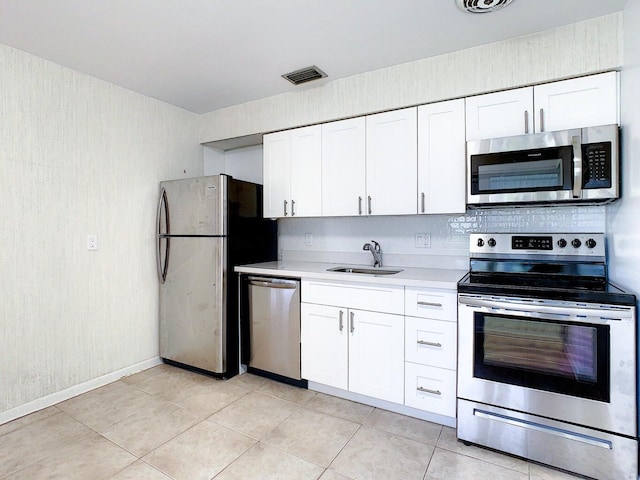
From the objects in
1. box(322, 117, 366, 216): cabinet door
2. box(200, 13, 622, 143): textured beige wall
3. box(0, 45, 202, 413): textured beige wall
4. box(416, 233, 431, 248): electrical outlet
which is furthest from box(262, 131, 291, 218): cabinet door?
box(416, 233, 431, 248): electrical outlet

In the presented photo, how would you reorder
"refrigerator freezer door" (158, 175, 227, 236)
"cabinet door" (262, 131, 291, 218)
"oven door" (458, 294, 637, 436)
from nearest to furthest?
"oven door" (458, 294, 637, 436) → "refrigerator freezer door" (158, 175, 227, 236) → "cabinet door" (262, 131, 291, 218)

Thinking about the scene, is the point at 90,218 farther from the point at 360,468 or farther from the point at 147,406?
the point at 360,468

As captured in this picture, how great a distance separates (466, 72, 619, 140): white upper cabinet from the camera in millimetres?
1957

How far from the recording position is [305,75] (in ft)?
8.64

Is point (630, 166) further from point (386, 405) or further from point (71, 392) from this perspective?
point (71, 392)

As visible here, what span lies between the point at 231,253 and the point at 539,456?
2402 millimetres

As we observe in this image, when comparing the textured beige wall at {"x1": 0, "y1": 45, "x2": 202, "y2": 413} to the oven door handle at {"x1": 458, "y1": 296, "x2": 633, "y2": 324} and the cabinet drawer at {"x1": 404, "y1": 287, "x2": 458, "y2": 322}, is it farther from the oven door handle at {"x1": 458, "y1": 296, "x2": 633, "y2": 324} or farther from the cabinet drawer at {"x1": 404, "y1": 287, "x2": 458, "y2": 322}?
the oven door handle at {"x1": 458, "y1": 296, "x2": 633, "y2": 324}

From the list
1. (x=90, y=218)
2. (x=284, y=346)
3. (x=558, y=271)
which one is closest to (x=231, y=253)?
(x=284, y=346)

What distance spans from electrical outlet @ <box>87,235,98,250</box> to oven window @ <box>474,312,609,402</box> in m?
2.82

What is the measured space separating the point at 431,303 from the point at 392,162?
107cm

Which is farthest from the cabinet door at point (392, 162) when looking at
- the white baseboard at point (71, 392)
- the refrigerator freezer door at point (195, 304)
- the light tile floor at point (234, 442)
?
the white baseboard at point (71, 392)

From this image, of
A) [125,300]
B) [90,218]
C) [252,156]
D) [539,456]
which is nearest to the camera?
[539,456]

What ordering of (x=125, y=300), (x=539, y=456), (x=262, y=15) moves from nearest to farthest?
(x=539, y=456)
(x=262, y=15)
(x=125, y=300)

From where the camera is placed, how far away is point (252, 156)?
371cm
